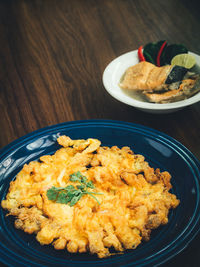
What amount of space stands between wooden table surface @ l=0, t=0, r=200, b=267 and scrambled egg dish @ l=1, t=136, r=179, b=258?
0.29m

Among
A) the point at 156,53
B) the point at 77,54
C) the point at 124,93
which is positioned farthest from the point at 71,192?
the point at 77,54

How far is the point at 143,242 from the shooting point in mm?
1462

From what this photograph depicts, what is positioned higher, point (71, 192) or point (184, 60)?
point (184, 60)

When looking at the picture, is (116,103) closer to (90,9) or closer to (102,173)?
(102,173)

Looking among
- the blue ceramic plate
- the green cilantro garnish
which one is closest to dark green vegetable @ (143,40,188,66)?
the blue ceramic plate

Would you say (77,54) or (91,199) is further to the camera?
(77,54)

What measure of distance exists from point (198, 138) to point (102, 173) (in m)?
0.79

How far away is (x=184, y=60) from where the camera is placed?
238 cm

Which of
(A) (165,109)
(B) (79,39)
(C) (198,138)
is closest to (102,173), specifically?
(A) (165,109)

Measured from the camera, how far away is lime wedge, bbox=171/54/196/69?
7.68ft

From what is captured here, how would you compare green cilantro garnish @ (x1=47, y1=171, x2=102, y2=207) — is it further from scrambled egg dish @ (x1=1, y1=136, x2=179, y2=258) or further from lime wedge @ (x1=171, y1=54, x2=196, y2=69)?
lime wedge @ (x1=171, y1=54, x2=196, y2=69)

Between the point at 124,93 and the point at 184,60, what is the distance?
23.1 inches

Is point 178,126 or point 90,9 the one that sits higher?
point 90,9

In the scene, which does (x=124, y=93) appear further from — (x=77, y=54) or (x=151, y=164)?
(x=77, y=54)
